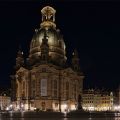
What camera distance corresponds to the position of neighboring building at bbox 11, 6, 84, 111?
108 metres

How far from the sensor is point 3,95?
18088 centimetres

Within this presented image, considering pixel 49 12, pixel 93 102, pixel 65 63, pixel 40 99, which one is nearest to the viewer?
pixel 40 99

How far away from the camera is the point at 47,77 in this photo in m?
108

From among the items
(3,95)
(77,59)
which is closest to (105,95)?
(3,95)

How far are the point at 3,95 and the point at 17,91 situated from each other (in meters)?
65.1

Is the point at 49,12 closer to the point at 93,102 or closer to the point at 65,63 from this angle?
the point at 65,63

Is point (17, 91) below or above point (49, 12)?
below

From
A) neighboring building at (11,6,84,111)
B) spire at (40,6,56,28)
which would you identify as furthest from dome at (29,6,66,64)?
spire at (40,6,56,28)

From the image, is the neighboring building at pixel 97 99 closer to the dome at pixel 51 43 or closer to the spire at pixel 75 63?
the spire at pixel 75 63

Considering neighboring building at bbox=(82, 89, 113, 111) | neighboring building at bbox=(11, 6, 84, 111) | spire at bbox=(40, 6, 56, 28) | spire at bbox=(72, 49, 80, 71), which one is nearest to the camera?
neighboring building at bbox=(11, 6, 84, 111)

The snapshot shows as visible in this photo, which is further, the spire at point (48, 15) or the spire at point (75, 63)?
the spire at point (48, 15)

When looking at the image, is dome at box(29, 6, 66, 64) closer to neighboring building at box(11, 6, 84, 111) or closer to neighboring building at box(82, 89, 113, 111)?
neighboring building at box(11, 6, 84, 111)

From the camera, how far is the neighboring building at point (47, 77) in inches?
4267

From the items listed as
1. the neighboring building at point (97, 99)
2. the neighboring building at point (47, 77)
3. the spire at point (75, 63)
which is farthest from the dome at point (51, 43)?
the neighboring building at point (97, 99)
